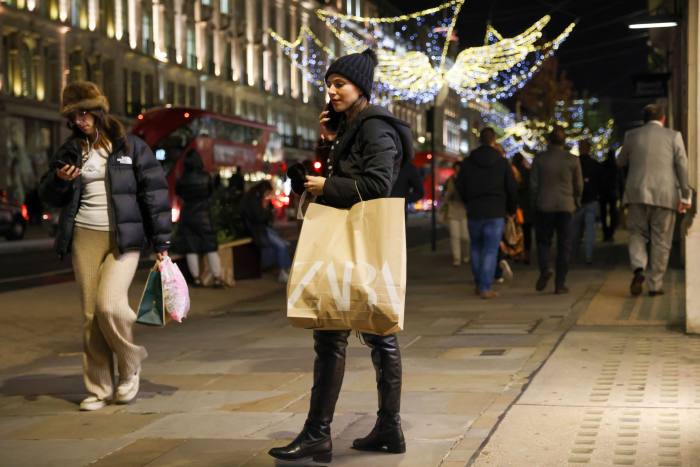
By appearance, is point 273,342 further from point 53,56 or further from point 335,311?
point 53,56

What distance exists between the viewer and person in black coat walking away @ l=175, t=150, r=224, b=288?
15.8 metres

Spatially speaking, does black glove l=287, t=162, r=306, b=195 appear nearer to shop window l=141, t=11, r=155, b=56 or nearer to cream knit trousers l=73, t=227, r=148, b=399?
cream knit trousers l=73, t=227, r=148, b=399

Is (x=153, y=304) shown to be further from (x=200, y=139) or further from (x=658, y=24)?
(x=200, y=139)

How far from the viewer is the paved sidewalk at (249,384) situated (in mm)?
5953

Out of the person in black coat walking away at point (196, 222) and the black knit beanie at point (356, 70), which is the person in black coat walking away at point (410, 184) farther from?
the black knit beanie at point (356, 70)

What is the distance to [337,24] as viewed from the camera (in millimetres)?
89438

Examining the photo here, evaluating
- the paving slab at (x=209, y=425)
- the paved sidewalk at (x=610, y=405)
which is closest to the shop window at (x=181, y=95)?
the paved sidewalk at (x=610, y=405)

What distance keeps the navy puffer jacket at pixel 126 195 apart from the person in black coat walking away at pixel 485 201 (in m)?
6.51

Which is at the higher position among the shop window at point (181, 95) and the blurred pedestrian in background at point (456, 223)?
the shop window at point (181, 95)

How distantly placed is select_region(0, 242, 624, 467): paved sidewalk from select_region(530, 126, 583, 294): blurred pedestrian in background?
24.7 inches

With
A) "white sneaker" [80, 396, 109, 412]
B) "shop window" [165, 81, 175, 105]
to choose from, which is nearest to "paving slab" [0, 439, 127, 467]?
"white sneaker" [80, 396, 109, 412]

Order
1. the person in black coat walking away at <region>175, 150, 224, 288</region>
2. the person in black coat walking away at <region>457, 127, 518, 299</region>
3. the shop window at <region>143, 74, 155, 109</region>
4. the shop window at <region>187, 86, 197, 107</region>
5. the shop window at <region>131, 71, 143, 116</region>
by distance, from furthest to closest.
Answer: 1. the shop window at <region>187, 86, 197, 107</region>
2. the shop window at <region>143, 74, 155, 109</region>
3. the shop window at <region>131, 71, 143, 116</region>
4. the person in black coat walking away at <region>175, 150, 224, 288</region>
5. the person in black coat walking away at <region>457, 127, 518, 299</region>

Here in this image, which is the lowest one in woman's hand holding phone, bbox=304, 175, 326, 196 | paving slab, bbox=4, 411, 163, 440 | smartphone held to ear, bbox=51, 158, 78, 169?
paving slab, bbox=4, 411, 163, 440

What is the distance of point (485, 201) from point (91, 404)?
7056 millimetres
